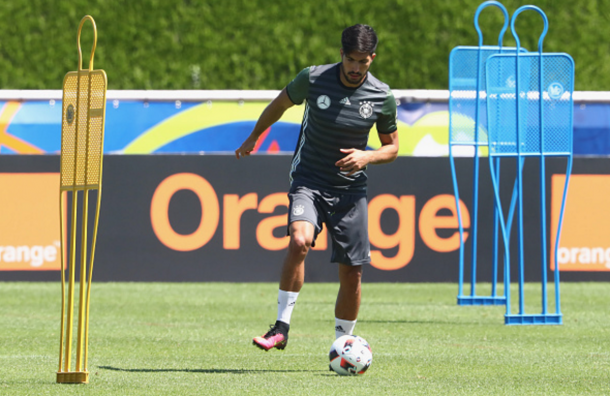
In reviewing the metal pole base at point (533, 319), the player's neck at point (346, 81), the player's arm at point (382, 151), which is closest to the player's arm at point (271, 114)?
the player's neck at point (346, 81)

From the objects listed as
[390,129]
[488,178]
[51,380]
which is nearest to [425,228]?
[488,178]

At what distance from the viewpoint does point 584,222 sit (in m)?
14.2

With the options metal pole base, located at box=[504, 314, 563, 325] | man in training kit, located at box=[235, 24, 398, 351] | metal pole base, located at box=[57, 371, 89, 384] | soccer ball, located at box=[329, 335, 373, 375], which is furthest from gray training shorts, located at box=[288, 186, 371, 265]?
metal pole base, located at box=[504, 314, 563, 325]

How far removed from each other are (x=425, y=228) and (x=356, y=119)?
7.06m

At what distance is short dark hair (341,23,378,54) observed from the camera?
6785 millimetres

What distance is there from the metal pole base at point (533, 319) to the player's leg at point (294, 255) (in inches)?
137

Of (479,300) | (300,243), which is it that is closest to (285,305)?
(300,243)

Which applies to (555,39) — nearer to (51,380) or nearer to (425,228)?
(425,228)

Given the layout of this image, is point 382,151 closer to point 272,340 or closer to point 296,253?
point 296,253

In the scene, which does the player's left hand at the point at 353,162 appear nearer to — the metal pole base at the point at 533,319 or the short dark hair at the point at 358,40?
the short dark hair at the point at 358,40

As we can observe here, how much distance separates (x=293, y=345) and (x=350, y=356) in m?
1.71

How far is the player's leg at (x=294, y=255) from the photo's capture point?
22.7 ft

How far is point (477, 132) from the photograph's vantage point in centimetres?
1182

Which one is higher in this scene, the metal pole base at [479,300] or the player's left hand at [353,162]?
the player's left hand at [353,162]
